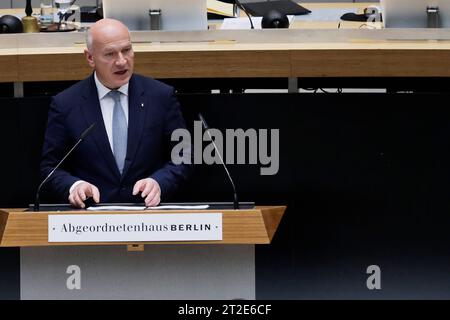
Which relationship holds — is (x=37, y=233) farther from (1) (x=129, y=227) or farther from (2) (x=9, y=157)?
(2) (x=9, y=157)

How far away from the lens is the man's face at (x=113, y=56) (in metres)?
3.89

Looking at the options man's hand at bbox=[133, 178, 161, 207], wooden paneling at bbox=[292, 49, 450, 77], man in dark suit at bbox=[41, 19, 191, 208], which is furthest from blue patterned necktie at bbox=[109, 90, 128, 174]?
wooden paneling at bbox=[292, 49, 450, 77]

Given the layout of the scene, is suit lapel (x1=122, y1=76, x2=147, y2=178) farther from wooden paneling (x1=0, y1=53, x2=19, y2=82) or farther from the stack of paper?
the stack of paper

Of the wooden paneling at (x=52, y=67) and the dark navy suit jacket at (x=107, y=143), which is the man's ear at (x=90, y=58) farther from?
the wooden paneling at (x=52, y=67)

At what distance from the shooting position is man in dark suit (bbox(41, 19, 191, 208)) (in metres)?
3.90

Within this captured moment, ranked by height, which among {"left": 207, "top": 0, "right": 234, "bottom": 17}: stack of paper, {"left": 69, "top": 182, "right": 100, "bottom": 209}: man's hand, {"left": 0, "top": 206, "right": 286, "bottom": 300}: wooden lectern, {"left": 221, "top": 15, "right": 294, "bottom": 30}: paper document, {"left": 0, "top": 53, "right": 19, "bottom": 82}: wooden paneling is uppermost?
{"left": 207, "top": 0, "right": 234, "bottom": 17}: stack of paper

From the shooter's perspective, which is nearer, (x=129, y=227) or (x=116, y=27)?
Result: (x=129, y=227)

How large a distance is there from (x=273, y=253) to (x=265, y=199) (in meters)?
0.19

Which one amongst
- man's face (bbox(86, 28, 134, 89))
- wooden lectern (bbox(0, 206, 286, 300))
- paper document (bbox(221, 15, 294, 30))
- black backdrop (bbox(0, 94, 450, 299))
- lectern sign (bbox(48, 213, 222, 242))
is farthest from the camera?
paper document (bbox(221, 15, 294, 30))

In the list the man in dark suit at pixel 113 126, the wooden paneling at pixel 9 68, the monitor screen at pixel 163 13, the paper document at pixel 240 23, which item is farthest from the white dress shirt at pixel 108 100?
the paper document at pixel 240 23

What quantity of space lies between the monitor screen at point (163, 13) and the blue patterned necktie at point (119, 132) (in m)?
1.38

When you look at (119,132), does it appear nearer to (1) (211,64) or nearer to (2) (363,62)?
(1) (211,64)
